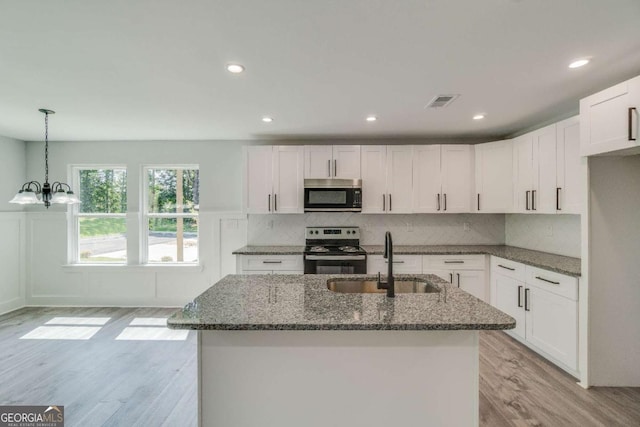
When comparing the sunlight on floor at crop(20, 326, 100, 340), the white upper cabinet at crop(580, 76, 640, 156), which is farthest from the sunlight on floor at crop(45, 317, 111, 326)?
the white upper cabinet at crop(580, 76, 640, 156)

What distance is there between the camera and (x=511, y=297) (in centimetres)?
330

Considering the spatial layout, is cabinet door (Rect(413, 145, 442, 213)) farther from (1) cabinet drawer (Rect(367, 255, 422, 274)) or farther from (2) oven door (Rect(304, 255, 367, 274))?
(2) oven door (Rect(304, 255, 367, 274))

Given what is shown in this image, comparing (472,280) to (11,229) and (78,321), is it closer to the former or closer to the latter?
(78,321)

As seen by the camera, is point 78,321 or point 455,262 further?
point 78,321

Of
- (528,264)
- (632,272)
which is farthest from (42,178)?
(632,272)

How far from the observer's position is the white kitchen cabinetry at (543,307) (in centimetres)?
255

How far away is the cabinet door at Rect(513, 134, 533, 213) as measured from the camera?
342 centimetres

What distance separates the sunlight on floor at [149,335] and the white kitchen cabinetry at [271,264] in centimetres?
102

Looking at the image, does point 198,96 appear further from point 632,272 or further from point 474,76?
point 632,272

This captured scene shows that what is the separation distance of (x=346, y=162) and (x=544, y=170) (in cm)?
226

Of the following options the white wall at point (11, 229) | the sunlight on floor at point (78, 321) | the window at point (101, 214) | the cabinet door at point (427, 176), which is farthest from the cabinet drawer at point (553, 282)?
the white wall at point (11, 229)

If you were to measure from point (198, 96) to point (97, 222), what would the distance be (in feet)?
10.8

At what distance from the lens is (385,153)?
410 cm

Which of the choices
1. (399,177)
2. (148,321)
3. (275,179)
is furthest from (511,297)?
(148,321)
